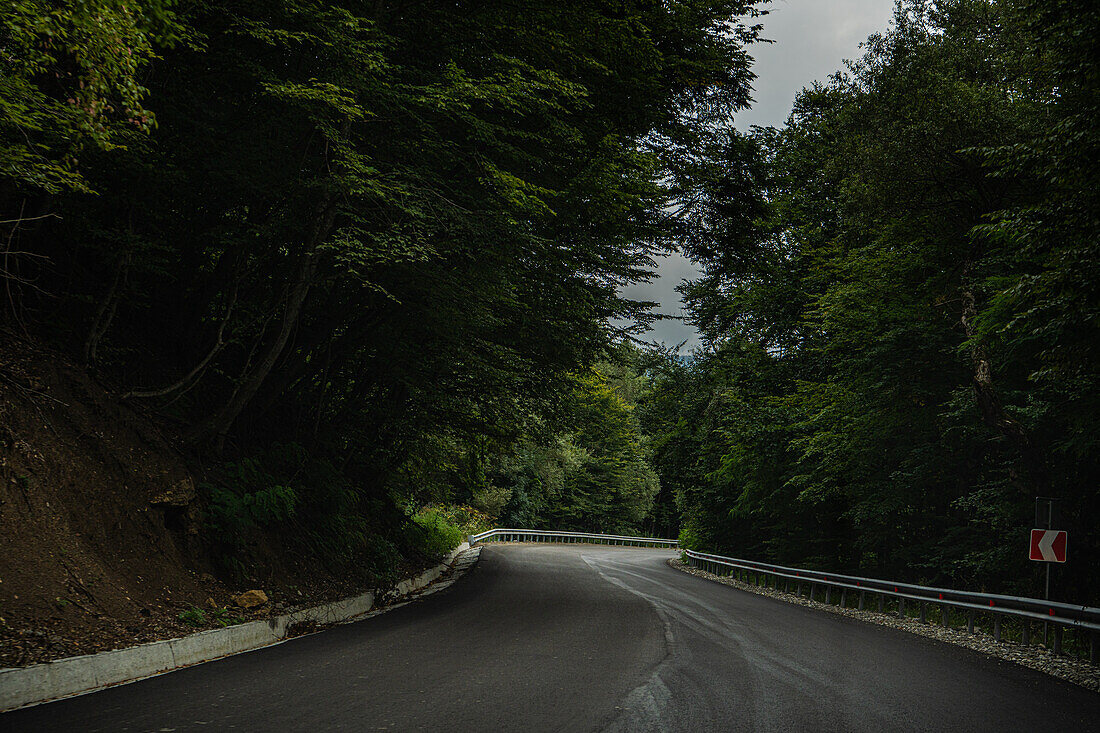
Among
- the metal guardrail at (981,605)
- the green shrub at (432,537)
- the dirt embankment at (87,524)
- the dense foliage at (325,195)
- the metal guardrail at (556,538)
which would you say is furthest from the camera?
the metal guardrail at (556,538)

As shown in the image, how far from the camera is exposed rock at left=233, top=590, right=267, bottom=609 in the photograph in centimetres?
862

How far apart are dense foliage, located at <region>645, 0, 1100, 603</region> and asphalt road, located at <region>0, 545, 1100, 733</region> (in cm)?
492

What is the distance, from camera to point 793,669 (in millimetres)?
7438

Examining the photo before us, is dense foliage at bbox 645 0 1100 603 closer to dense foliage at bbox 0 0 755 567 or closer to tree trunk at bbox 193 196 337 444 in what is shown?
dense foliage at bbox 0 0 755 567

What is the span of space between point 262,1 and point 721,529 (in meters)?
27.0

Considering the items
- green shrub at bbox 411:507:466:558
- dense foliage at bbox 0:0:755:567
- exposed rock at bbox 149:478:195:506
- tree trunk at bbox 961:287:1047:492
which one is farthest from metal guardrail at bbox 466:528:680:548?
exposed rock at bbox 149:478:195:506

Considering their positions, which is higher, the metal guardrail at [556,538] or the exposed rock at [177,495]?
the exposed rock at [177,495]

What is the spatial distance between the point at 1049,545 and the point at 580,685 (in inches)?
344

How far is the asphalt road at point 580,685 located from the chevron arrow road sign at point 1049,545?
2231 mm

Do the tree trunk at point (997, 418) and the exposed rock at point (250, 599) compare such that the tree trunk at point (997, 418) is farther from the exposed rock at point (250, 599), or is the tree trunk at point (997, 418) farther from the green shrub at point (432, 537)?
the green shrub at point (432, 537)

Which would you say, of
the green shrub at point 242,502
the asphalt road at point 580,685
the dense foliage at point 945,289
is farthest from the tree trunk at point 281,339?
the dense foliage at point 945,289

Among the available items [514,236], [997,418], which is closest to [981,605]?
[997,418]

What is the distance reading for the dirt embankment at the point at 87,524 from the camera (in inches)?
242

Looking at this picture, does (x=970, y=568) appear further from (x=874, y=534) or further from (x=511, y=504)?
(x=511, y=504)
